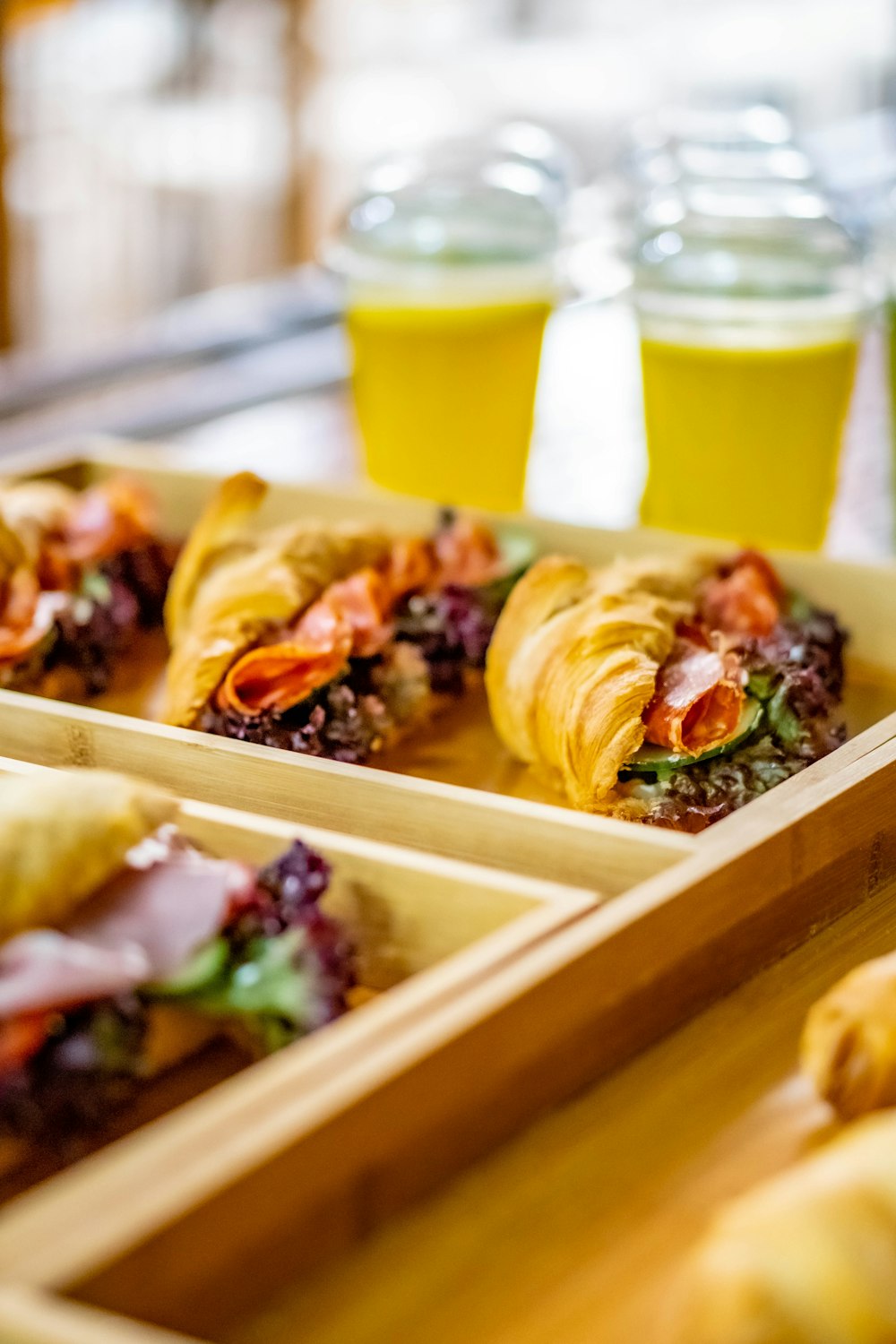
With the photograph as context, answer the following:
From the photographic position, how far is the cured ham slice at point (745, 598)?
1.20 m

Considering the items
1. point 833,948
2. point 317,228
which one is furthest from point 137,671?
point 317,228

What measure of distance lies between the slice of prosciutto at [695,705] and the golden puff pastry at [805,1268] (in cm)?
44

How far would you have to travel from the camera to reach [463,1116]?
67 centimetres

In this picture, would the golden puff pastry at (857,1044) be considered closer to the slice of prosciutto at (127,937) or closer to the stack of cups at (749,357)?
the slice of prosciutto at (127,937)

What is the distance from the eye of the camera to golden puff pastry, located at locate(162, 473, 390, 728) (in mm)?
1145

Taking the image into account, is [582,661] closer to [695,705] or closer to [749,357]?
[695,705]

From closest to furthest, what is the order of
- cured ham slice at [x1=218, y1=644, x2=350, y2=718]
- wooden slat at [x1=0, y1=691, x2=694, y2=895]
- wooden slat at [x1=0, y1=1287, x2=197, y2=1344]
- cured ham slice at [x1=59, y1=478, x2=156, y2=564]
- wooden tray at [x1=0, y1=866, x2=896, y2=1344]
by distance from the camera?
1. wooden slat at [x1=0, y1=1287, x2=197, y2=1344]
2. wooden tray at [x1=0, y1=866, x2=896, y2=1344]
3. wooden slat at [x1=0, y1=691, x2=694, y2=895]
4. cured ham slice at [x1=218, y1=644, x2=350, y2=718]
5. cured ham slice at [x1=59, y1=478, x2=156, y2=564]

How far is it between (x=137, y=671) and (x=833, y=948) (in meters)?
0.69

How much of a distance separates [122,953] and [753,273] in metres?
0.97

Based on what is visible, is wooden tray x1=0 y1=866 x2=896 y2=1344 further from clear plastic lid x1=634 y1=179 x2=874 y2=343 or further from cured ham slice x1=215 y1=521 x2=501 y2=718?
clear plastic lid x1=634 y1=179 x2=874 y2=343

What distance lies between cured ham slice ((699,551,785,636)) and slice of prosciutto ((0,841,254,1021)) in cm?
55

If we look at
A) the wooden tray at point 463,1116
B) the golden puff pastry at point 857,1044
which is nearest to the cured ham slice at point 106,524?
the wooden tray at point 463,1116

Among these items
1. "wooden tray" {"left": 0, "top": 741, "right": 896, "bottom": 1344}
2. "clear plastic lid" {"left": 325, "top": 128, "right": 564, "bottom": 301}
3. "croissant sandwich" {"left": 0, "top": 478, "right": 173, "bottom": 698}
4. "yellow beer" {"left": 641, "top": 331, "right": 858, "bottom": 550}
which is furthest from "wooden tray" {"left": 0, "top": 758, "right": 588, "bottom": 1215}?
"clear plastic lid" {"left": 325, "top": 128, "right": 564, "bottom": 301}

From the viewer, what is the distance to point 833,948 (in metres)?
0.88
